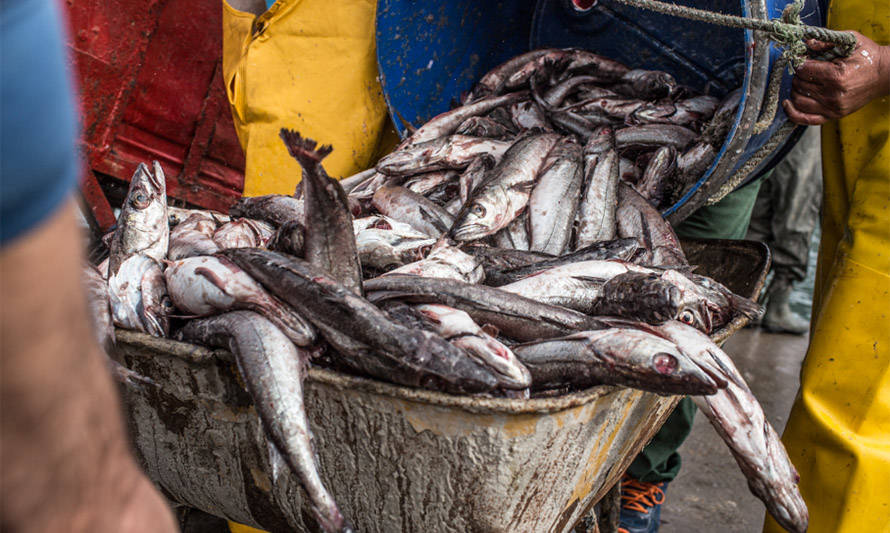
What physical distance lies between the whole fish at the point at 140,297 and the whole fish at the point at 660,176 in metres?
2.02

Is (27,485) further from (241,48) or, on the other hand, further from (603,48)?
(603,48)

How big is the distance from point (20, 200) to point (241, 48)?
333 centimetres

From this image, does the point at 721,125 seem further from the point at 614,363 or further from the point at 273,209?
the point at 273,209

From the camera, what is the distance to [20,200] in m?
0.47

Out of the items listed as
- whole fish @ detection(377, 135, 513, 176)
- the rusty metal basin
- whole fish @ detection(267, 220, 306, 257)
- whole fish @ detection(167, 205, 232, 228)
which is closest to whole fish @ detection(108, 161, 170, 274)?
whole fish @ detection(167, 205, 232, 228)

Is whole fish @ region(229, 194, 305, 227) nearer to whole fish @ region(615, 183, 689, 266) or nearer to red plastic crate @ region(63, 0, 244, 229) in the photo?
whole fish @ region(615, 183, 689, 266)

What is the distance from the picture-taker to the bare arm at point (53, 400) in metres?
0.46

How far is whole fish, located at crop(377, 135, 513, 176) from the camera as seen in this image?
115 inches

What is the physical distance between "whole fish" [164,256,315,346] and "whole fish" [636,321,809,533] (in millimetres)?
951

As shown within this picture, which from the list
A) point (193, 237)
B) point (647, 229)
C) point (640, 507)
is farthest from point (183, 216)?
point (640, 507)

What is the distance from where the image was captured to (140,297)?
177 cm

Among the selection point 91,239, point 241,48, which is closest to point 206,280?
point 91,239

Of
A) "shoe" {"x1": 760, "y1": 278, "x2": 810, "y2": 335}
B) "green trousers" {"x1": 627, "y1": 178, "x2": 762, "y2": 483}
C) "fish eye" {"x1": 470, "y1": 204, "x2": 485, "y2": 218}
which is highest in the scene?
"fish eye" {"x1": 470, "y1": 204, "x2": 485, "y2": 218}

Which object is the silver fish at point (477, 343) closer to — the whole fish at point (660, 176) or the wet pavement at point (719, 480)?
the whole fish at point (660, 176)
